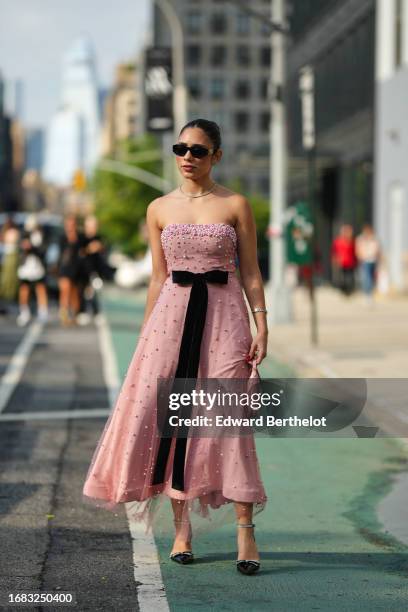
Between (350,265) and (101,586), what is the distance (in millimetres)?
29129

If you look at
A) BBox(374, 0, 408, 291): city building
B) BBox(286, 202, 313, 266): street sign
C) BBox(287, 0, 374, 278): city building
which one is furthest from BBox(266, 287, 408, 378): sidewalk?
BBox(287, 0, 374, 278): city building

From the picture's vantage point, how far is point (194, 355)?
222 inches

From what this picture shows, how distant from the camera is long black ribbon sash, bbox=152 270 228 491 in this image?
5.62 metres

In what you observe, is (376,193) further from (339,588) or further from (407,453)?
(339,588)

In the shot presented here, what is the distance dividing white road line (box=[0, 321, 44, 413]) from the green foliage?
61.6 metres

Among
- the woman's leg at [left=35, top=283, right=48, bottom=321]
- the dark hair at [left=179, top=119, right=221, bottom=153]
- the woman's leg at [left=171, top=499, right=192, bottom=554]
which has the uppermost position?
the dark hair at [left=179, top=119, right=221, bottom=153]

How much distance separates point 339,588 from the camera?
5.48m

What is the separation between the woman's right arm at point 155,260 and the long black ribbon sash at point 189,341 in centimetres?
14

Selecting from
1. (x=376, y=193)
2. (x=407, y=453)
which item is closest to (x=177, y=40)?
(x=376, y=193)

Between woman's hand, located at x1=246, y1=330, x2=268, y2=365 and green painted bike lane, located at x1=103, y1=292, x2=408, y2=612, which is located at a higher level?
woman's hand, located at x1=246, y1=330, x2=268, y2=365

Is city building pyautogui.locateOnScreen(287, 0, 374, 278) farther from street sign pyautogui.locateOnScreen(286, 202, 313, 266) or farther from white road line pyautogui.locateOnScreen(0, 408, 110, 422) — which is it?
white road line pyautogui.locateOnScreen(0, 408, 110, 422)

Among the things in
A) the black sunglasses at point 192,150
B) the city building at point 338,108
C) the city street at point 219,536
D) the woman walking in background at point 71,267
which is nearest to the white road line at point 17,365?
the woman walking in background at point 71,267

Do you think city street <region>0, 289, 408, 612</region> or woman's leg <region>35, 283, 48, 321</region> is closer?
city street <region>0, 289, 408, 612</region>

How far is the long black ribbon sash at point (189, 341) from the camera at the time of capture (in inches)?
221
